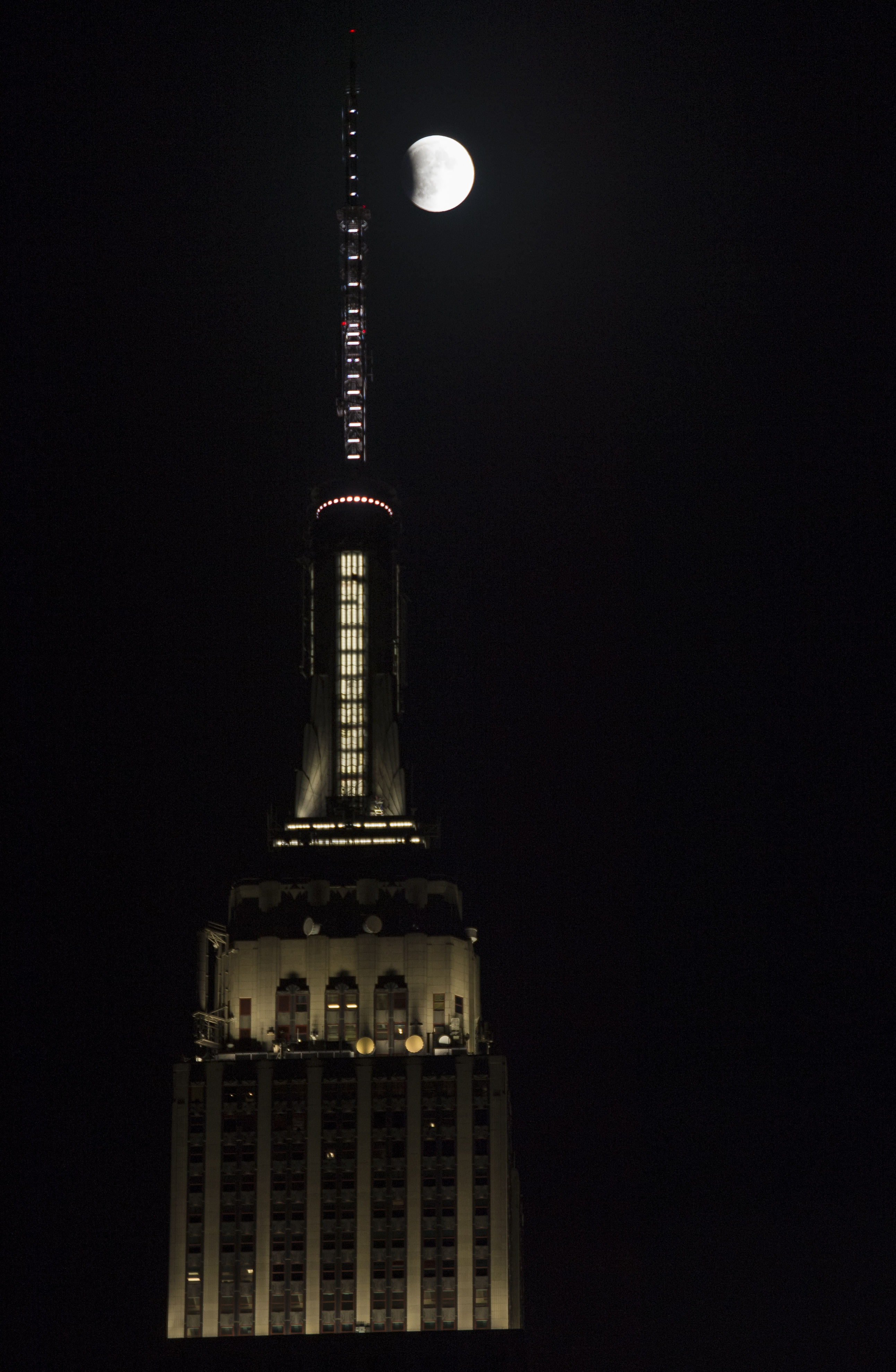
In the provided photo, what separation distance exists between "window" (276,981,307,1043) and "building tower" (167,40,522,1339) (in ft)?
0.47

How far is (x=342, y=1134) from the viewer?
175000mm

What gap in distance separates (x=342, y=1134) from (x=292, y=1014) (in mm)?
14422

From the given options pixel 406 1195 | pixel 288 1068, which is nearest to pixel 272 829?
pixel 288 1068

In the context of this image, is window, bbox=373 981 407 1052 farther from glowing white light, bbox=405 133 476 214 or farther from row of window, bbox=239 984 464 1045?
glowing white light, bbox=405 133 476 214

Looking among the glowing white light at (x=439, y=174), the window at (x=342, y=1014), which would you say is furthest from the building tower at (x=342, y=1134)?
the glowing white light at (x=439, y=174)

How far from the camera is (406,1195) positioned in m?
172

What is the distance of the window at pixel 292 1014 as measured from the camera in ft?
605

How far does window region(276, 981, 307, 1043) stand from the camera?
18450cm

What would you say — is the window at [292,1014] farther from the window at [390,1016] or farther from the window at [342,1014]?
the window at [390,1016]

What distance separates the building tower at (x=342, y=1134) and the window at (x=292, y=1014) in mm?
142

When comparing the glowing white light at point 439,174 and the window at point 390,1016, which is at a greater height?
the glowing white light at point 439,174

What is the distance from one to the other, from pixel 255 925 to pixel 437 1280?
38254mm

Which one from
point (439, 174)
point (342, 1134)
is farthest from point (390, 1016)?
point (439, 174)

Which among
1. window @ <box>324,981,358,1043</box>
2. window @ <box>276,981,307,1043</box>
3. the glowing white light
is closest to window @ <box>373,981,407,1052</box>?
window @ <box>324,981,358,1043</box>
